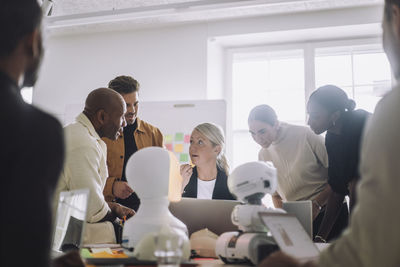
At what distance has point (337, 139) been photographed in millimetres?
2633

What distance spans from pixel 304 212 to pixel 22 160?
116cm

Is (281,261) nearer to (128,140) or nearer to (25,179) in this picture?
(25,179)

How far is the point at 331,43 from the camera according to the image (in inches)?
221

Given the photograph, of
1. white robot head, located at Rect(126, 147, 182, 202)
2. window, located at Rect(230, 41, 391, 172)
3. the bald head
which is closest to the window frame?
window, located at Rect(230, 41, 391, 172)

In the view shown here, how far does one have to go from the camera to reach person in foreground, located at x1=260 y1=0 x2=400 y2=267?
92cm

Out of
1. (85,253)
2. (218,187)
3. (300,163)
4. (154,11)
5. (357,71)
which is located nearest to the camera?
(85,253)

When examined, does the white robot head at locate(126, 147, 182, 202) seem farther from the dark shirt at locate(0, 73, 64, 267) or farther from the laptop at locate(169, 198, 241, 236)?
the dark shirt at locate(0, 73, 64, 267)

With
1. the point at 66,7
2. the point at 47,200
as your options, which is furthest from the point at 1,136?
the point at 66,7

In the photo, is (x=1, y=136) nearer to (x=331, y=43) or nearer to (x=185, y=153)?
(x=185, y=153)

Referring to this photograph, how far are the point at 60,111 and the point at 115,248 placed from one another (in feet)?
15.7

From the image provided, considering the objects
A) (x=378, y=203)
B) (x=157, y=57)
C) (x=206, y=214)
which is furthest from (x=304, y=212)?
(x=157, y=57)

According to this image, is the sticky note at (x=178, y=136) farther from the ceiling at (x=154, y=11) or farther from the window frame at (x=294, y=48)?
the ceiling at (x=154, y=11)

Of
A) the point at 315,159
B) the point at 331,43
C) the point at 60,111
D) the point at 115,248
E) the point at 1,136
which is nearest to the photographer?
the point at 1,136

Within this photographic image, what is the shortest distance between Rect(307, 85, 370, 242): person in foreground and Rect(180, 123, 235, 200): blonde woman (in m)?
0.93
